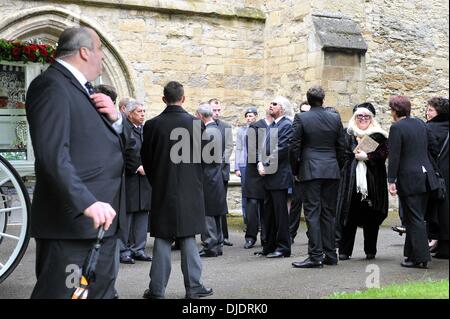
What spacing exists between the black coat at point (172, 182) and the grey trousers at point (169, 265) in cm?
11

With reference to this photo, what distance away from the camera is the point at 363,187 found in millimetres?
7598

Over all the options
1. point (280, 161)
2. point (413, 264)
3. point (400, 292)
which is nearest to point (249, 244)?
point (280, 161)

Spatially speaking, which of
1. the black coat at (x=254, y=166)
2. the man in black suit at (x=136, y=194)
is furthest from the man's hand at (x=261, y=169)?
→ the man in black suit at (x=136, y=194)

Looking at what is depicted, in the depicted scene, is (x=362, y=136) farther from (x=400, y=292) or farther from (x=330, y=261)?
(x=400, y=292)

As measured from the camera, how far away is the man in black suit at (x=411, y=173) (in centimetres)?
716

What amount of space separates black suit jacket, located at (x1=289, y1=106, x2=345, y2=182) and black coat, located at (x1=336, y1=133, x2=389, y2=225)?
45cm

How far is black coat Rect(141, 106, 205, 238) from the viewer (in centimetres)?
566

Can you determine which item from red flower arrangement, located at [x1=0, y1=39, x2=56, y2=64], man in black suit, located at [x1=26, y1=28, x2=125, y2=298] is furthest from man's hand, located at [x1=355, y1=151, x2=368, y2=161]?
man in black suit, located at [x1=26, y1=28, x2=125, y2=298]

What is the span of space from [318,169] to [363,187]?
76 cm

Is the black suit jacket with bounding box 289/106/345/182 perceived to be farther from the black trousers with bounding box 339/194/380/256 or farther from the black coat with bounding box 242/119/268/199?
the black coat with bounding box 242/119/268/199

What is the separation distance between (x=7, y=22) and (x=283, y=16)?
5302 mm

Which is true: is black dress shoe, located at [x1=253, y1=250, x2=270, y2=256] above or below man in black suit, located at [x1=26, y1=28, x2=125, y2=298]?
below

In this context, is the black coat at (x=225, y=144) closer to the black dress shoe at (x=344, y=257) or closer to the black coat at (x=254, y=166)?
the black coat at (x=254, y=166)
